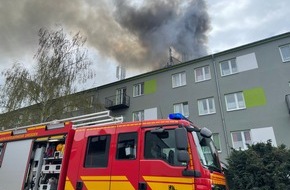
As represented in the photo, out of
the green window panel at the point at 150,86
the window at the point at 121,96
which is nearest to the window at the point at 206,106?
the green window panel at the point at 150,86

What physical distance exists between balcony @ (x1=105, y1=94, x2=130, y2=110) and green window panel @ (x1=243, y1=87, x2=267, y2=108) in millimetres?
10669

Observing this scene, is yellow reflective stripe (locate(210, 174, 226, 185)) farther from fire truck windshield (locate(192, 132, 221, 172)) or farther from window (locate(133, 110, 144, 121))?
window (locate(133, 110, 144, 121))

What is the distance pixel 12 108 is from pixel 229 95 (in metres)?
15.1

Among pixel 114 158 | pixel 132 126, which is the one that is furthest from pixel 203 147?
pixel 114 158

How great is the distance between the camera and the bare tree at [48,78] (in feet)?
50.4

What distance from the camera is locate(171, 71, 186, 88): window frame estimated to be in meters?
20.9

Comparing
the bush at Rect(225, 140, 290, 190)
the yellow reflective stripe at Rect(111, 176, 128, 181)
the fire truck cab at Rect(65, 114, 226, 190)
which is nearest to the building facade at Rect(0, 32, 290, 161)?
the bush at Rect(225, 140, 290, 190)

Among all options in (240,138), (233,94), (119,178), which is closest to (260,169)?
(119,178)

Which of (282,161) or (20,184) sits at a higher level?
(282,161)

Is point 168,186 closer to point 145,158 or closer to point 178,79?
point 145,158

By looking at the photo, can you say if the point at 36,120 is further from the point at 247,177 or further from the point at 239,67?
the point at 239,67

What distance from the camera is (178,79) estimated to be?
21281mm

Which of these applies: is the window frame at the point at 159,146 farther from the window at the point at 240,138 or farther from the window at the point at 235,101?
the window at the point at 235,101

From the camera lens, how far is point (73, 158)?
5566 millimetres
